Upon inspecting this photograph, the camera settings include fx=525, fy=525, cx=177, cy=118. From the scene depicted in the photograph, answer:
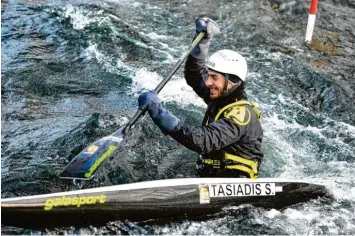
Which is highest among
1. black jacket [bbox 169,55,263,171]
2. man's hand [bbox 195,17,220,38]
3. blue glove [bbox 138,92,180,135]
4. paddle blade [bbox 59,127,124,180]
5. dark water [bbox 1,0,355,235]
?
man's hand [bbox 195,17,220,38]

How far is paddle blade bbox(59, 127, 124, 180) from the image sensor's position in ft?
15.8

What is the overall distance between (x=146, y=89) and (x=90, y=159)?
3.31 metres

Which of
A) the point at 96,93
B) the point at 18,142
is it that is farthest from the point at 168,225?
the point at 96,93

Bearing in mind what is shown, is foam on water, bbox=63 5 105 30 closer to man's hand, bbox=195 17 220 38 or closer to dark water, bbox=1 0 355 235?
dark water, bbox=1 0 355 235

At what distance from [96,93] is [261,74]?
297cm

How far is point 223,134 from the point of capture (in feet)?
15.6

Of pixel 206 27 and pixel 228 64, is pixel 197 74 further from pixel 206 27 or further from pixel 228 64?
pixel 228 64

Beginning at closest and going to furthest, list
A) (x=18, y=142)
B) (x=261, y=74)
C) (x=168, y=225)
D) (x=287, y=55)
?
(x=168, y=225) → (x=18, y=142) → (x=261, y=74) → (x=287, y=55)

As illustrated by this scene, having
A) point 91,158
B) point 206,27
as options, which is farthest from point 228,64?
point 91,158

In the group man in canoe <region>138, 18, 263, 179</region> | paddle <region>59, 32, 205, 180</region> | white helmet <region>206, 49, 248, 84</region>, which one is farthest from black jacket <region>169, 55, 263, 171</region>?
paddle <region>59, 32, 205, 180</region>

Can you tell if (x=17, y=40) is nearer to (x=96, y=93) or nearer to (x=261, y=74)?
(x=96, y=93)

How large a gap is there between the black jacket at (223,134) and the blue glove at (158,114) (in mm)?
60

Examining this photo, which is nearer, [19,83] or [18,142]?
[18,142]

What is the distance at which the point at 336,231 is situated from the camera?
532cm
